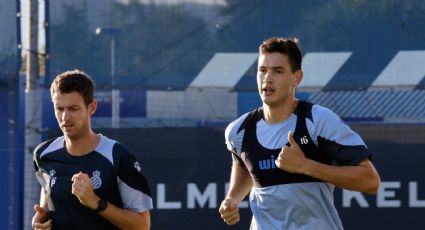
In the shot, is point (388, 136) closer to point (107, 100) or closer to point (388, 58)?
point (388, 58)

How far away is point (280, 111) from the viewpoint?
15.4ft

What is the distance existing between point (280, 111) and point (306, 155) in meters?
0.25

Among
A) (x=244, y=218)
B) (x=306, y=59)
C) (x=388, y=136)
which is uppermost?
(x=306, y=59)

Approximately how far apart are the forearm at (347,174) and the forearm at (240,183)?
56cm

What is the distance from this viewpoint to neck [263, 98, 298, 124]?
466 centimetres

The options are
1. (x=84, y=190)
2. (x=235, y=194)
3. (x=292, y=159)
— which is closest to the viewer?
(x=292, y=159)

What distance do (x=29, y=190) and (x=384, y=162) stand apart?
2.40 m

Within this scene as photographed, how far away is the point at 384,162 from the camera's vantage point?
7.11 metres

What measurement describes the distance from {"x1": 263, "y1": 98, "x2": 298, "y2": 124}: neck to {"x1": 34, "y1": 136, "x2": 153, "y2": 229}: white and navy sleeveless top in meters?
0.64

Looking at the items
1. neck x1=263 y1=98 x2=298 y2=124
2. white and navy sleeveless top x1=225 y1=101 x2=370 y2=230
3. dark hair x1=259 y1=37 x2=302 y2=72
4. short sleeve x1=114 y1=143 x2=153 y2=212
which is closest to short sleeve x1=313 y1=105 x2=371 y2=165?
white and navy sleeveless top x1=225 y1=101 x2=370 y2=230

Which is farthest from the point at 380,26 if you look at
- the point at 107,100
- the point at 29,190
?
the point at 29,190

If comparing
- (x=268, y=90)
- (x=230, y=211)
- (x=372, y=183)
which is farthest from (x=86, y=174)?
(x=372, y=183)

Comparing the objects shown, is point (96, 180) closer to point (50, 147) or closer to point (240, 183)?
point (50, 147)

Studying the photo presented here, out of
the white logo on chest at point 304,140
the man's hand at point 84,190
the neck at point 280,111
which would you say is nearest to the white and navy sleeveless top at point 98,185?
the man's hand at point 84,190
